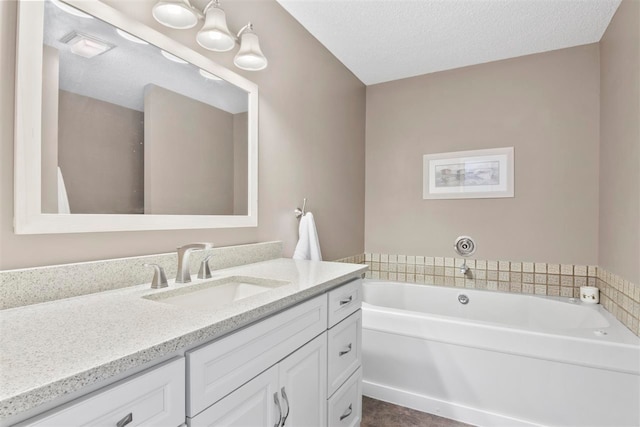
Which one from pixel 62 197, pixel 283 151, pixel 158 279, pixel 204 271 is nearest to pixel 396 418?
pixel 204 271

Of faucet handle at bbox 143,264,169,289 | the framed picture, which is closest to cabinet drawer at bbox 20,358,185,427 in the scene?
faucet handle at bbox 143,264,169,289

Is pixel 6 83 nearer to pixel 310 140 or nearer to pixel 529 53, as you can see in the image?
pixel 310 140

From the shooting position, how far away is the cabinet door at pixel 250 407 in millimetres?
814

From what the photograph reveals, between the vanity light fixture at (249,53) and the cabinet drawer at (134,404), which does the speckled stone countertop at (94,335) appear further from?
the vanity light fixture at (249,53)

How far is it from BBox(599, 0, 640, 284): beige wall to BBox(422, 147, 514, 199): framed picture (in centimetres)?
62

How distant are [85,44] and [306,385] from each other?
4.63 ft

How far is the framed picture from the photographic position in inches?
109

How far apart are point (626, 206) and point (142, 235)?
2538 mm

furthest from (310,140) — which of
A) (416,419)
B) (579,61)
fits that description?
(579,61)

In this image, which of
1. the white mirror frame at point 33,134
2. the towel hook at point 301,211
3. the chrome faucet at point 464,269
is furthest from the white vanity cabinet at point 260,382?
the chrome faucet at point 464,269

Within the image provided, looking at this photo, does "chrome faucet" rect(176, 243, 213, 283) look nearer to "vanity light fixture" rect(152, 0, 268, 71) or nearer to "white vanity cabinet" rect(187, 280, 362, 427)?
"white vanity cabinet" rect(187, 280, 362, 427)

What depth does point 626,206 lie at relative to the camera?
1.90 m

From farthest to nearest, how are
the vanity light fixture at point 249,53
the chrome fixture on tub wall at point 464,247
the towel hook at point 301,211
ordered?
the chrome fixture on tub wall at point 464,247 < the towel hook at point 301,211 < the vanity light fixture at point 249,53

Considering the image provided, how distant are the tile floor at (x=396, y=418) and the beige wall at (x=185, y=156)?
1.51 metres
